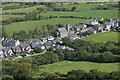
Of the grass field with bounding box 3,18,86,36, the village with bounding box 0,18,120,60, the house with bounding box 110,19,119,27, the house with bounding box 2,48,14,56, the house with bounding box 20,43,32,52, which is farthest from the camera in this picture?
the grass field with bounding box 3,18,86,36

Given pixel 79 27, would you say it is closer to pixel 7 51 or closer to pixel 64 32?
pixel 64 32

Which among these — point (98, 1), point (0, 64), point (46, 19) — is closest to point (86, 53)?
point (0, 64)

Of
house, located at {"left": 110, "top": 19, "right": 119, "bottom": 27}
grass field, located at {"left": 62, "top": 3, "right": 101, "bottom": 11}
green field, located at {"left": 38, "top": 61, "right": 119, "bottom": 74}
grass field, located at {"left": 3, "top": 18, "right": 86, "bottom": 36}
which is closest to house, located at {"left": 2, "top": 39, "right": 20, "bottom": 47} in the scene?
grass field, located at {"left": 3, "top": 18, "right": 86, "bottom": 36}

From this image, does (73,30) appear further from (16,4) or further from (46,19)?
(16,4)

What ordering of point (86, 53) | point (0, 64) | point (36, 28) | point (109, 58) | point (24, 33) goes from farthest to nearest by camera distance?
point (36, 28), point (24, 33), point (86, 53), point (109, 58), point (0, 64)

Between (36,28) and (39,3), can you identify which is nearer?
(36,28)

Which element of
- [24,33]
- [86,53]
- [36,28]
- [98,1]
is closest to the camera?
[86,53]

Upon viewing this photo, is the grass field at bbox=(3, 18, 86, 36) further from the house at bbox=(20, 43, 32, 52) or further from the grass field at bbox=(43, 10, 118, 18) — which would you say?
the house at bbox=(20, 43, 32, 52)
